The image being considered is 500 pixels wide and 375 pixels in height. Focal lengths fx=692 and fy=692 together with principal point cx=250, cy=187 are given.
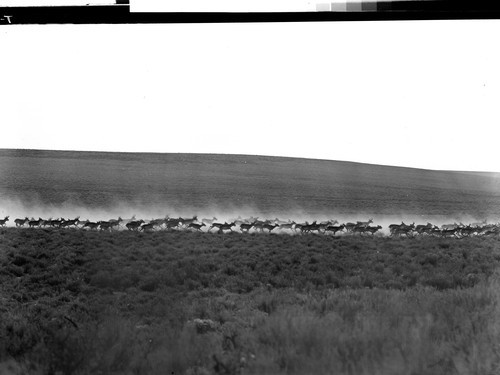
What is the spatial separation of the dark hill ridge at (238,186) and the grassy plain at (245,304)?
0.19 metres

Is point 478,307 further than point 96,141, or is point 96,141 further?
point 96,141

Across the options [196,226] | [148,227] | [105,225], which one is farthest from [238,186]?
[105,225]

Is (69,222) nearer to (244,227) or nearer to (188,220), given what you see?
(188,220)

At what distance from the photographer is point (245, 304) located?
4250 mm

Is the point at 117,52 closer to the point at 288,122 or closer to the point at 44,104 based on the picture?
the point at 44,104

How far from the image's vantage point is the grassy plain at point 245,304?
4.09m

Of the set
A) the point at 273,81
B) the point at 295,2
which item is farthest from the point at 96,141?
the point at 295,2

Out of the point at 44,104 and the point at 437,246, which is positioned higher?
the point at 44,104

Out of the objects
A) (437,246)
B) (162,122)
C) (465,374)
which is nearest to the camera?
(465,374)

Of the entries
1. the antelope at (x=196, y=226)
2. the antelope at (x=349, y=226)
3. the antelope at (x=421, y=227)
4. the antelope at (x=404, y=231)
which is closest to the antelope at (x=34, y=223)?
the antelope at (x=196, y=226)

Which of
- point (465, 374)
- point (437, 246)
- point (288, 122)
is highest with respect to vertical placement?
point (288, 122)

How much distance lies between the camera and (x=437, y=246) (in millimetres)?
4328

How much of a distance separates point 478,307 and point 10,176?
10.1ft

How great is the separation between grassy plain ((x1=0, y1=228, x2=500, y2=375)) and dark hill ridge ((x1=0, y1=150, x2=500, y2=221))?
19 cm
